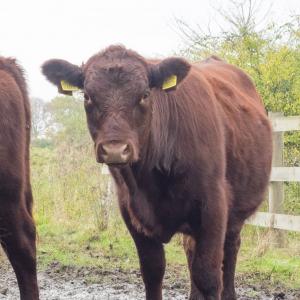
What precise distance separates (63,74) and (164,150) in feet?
2.96

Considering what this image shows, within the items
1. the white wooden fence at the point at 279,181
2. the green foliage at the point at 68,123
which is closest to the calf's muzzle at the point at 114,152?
the white wooden fence at the point at 279,181

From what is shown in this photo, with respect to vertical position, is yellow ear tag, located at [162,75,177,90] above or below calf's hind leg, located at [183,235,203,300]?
above

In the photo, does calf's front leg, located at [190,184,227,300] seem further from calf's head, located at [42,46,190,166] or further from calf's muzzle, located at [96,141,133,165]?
calf's muzzle, located at [96,141,133,165]

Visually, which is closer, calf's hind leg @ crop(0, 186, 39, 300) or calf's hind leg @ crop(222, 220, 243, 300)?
calf's hind leg @ crop(0, 186, 39, 300)

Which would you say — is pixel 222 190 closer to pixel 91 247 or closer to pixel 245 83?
pixel 245 83

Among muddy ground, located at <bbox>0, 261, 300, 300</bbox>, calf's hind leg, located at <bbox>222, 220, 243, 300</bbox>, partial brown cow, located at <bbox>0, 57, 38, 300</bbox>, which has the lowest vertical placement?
muddy ground, located at <bbox>0, 261, 300, 300</bbox>

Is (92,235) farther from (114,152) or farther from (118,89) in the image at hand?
(114,152)

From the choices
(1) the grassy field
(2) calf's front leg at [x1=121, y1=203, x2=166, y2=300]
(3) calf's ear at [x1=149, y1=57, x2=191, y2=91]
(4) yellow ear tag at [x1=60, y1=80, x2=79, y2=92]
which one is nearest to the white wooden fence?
(1) the grassy field

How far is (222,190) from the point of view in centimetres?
503

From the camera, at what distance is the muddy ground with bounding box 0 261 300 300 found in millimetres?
6496

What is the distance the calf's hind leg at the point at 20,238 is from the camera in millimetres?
5422

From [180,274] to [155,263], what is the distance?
2173 mm

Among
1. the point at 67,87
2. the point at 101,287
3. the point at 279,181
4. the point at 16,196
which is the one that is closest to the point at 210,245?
the point at 67,87

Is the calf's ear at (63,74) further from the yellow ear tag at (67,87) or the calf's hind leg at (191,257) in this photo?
the calf's hind leg at (191,257)
